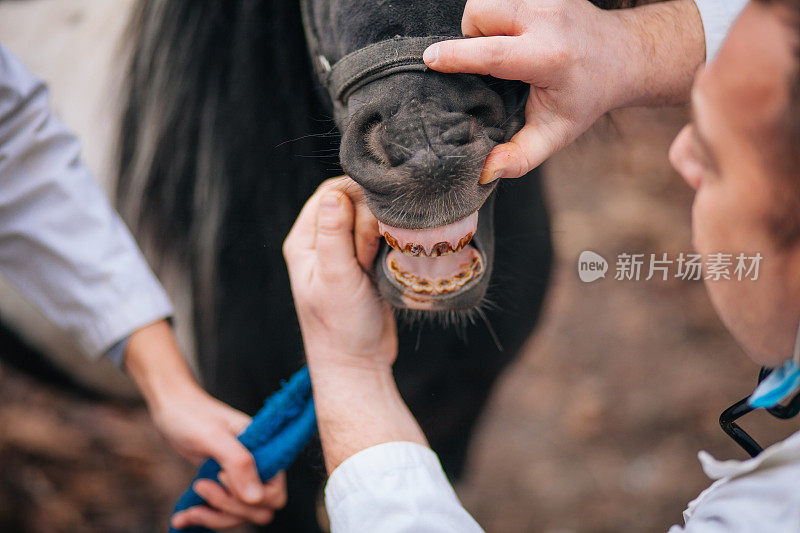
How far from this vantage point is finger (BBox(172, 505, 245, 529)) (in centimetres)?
59

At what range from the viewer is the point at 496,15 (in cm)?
39

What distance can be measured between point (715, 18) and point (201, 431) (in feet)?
2.12

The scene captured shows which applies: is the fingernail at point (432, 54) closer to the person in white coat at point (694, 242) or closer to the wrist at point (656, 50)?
the person in white coat at point (694, 242)

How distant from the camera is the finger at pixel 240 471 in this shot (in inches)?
22.1

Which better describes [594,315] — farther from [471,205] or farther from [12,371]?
[12,371]

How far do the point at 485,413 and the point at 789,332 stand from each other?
2.25 feet

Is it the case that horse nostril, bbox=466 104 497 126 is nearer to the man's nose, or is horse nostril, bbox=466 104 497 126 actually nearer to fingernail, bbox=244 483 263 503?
the man's nose

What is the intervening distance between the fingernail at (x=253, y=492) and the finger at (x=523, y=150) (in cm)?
39

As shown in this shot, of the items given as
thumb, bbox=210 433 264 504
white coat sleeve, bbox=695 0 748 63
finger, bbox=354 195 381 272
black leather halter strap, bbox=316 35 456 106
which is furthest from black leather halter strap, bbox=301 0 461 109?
thumb, bbox=210 433 264 504

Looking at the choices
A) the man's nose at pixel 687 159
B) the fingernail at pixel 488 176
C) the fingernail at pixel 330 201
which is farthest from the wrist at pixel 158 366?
the man's nose at pixel 687 159

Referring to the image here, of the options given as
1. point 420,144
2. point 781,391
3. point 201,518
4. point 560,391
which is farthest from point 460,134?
point 560,391

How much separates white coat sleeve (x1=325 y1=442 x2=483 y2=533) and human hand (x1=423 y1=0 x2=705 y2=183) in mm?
233

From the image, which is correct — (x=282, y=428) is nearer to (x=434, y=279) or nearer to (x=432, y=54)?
(x=434, y=279)

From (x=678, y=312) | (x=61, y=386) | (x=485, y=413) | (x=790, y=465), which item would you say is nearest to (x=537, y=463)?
(x=485, y=413)
